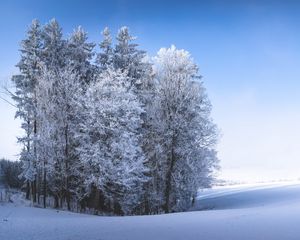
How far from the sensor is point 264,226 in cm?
1389

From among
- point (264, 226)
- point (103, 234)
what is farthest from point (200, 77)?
point (103, 234)

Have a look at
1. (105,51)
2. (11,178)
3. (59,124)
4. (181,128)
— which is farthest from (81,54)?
(11,178)

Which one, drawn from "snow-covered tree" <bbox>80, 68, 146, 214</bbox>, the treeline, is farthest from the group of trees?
the treeline

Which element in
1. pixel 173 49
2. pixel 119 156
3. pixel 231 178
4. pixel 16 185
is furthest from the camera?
pixel 16 185

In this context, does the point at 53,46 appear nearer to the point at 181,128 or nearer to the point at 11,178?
the point at 181,128

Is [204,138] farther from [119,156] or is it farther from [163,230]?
[163,230]

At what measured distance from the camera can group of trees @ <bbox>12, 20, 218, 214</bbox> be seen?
26.2 metres

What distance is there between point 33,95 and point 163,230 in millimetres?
22086

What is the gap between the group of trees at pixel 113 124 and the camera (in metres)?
26.2

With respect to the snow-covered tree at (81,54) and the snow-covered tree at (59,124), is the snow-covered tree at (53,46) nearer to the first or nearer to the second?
the snow-covered tree at (81,54)

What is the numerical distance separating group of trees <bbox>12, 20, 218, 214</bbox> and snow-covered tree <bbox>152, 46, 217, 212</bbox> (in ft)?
0.30

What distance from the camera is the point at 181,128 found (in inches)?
1117

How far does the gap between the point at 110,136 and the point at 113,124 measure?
3.52 ft

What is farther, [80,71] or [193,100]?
[80,71]
